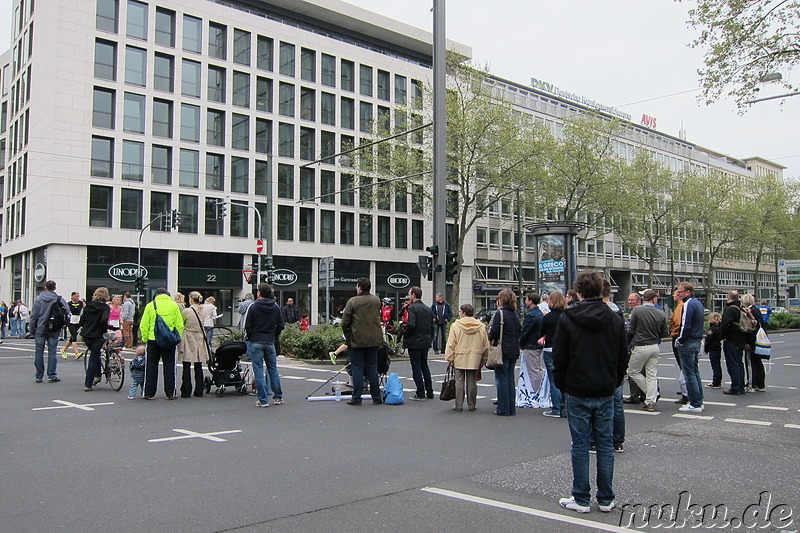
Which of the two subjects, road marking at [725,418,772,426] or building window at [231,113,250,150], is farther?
building window at [231,113,250,150]

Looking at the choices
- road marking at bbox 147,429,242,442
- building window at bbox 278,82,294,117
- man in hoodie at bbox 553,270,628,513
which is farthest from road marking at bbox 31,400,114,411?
building window at bbox 278,82,294,117

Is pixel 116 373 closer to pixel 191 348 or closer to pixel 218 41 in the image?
pixel 191 348

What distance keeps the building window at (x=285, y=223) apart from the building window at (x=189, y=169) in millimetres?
6038

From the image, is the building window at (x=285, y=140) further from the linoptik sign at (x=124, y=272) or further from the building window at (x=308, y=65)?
the linoptik sign at (x=124, y=272)

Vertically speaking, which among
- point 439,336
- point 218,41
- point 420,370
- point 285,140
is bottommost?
point 420,370

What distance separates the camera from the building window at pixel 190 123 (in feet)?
140

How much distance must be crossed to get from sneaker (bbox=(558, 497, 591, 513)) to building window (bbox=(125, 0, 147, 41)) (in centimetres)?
4249

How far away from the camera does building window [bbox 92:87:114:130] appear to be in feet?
129

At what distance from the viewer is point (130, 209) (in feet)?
132

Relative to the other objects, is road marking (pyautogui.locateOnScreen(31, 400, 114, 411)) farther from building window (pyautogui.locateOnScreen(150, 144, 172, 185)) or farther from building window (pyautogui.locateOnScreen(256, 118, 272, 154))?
building window (pyautogui.locateOnScreen(256, 118, 272, 154))

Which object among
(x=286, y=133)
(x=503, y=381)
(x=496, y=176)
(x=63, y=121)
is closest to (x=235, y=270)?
(x=286, y=133)

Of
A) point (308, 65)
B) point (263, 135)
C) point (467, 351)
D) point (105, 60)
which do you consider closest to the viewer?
point (467, 351)

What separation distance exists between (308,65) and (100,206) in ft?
58.5

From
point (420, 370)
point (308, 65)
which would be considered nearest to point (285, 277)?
point (308, 65)
